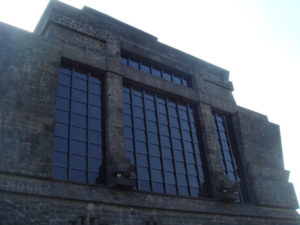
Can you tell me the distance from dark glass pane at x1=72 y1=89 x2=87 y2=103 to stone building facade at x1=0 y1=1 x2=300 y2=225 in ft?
0.37

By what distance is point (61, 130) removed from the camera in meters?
13.8

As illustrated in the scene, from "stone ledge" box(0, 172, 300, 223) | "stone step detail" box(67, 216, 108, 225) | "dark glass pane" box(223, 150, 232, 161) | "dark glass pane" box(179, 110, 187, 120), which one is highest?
"dark glass pane" box(179, 110, 187, 120)

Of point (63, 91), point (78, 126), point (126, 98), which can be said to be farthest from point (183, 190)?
point (63, 91)

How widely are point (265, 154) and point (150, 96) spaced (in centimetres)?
878

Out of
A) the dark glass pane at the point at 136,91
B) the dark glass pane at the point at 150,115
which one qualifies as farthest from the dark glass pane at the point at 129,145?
the dark glass pane at the point at 136,91

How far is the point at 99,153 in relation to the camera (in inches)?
567

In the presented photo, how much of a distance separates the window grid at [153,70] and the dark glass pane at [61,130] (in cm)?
607

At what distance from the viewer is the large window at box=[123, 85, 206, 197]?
15.5 metres

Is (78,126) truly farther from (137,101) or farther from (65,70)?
(137,101)

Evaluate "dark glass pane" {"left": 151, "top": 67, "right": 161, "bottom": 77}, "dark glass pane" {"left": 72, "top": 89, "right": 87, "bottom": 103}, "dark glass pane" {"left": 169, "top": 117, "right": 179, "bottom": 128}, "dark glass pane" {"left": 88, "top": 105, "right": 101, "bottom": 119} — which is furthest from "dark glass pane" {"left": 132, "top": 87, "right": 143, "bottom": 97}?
"dark glass pane" {"left": 72, "top": 89, "right": 87, "bottom": 103}

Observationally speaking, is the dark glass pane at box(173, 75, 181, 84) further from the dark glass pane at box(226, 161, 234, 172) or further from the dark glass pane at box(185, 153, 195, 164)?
the dark glass pane at box(226, 161, 234, 172)

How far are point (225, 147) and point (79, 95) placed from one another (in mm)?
9894

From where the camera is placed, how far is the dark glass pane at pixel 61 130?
44.9ft

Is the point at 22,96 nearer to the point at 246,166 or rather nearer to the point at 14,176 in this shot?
the point at 14,176
